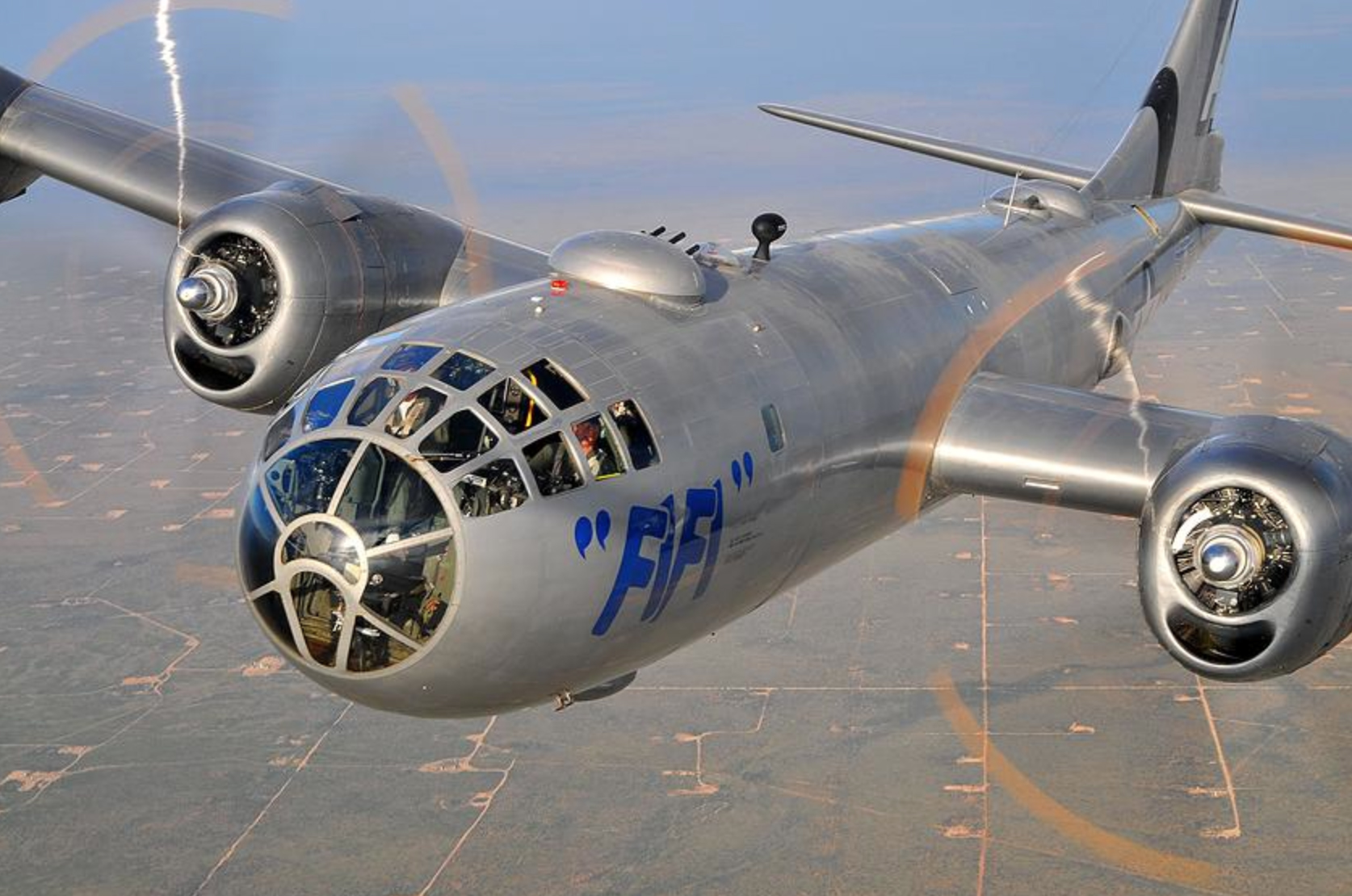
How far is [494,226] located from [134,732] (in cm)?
3972

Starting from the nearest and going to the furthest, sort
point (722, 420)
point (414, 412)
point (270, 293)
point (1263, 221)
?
point (414, 412)
point (722, 420)
point (270, 293)
point (1263, 221)

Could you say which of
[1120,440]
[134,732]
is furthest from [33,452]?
[1120,440]

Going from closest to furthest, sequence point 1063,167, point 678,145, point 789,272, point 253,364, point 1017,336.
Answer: point 789,272 → point 253,364 → point 1017,336 → point 1063,167 → point 678,145

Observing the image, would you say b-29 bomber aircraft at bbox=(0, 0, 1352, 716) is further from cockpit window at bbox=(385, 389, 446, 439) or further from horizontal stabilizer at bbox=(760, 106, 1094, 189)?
horizontal stabilizer at bbox=(760, 106, 1094, 189)

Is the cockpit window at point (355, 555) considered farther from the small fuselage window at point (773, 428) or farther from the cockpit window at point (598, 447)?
the small fuselage window at point (773, 428)

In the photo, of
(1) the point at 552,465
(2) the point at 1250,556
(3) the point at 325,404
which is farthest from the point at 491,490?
(2) the point at 1250,556

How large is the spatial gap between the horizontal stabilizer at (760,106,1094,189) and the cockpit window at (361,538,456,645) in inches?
742

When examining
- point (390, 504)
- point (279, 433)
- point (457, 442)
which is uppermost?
point (457, 442)

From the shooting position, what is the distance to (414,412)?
16.7 m

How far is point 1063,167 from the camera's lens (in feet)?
113

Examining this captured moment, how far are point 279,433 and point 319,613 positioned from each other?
2092mm

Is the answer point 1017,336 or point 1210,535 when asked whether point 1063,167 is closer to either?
point 1017,336

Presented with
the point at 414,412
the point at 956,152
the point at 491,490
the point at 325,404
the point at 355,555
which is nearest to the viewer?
the point at 355,555

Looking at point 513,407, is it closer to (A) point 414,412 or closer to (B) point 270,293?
(A) point 414,412
